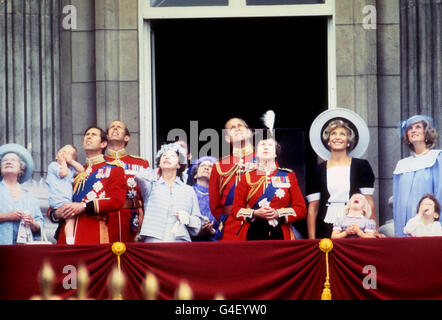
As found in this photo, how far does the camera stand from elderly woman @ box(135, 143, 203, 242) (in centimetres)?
1061

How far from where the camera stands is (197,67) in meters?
15.6

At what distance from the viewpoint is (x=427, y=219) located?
34.6 ft

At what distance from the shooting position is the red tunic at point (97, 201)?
10.7 metres

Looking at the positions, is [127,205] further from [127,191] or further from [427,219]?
[427,219]

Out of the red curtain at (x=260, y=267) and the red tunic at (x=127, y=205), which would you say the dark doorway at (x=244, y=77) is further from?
the red curtain at (x=260, y=267)

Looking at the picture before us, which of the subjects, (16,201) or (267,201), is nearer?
(267,201)

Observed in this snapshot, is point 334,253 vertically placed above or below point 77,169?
below

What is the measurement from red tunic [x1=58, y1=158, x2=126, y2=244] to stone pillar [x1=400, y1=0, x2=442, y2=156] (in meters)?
3.70

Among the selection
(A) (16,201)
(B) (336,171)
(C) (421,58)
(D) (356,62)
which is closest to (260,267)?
(B) (336,171)

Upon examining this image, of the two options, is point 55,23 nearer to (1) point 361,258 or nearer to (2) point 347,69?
(2) point 347,69

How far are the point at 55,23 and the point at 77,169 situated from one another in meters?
2.53

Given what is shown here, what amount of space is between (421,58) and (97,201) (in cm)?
431
